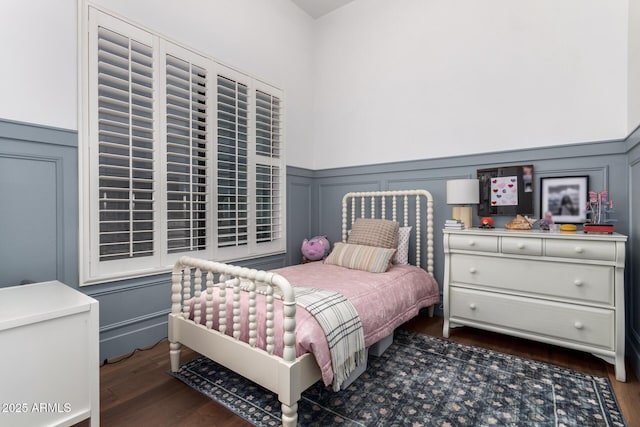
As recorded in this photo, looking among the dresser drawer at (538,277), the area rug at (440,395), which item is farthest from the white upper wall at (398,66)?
the area rug at (440,395)

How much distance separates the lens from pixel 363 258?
2.93 metres

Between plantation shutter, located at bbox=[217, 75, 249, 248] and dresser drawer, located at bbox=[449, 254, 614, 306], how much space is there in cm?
207

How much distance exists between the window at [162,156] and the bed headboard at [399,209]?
1.13 meters

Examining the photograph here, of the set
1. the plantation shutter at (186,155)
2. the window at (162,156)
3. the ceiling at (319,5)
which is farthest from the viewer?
the ceiling at (319,5)

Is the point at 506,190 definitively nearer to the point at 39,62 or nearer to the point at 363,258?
the point at 363,258

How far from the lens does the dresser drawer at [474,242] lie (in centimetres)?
251

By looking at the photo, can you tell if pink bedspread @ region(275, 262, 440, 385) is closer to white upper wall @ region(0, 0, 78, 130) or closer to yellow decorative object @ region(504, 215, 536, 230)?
yellow decorative object @ region(504, 215, 536, 230)

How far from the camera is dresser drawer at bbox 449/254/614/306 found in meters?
2.13

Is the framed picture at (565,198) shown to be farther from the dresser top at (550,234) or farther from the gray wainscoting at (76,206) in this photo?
the dresser top at (550,234)

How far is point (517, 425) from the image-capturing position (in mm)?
1615

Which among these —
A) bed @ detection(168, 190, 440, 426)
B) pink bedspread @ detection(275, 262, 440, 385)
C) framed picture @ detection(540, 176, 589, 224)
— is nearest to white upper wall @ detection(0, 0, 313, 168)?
bed @ detection(168, 190, 440, 426)

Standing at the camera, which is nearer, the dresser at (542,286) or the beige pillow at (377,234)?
the dresser at (542,286)

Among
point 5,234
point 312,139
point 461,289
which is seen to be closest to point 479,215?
point 461,289

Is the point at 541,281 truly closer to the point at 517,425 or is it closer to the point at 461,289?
the point at 461,289
